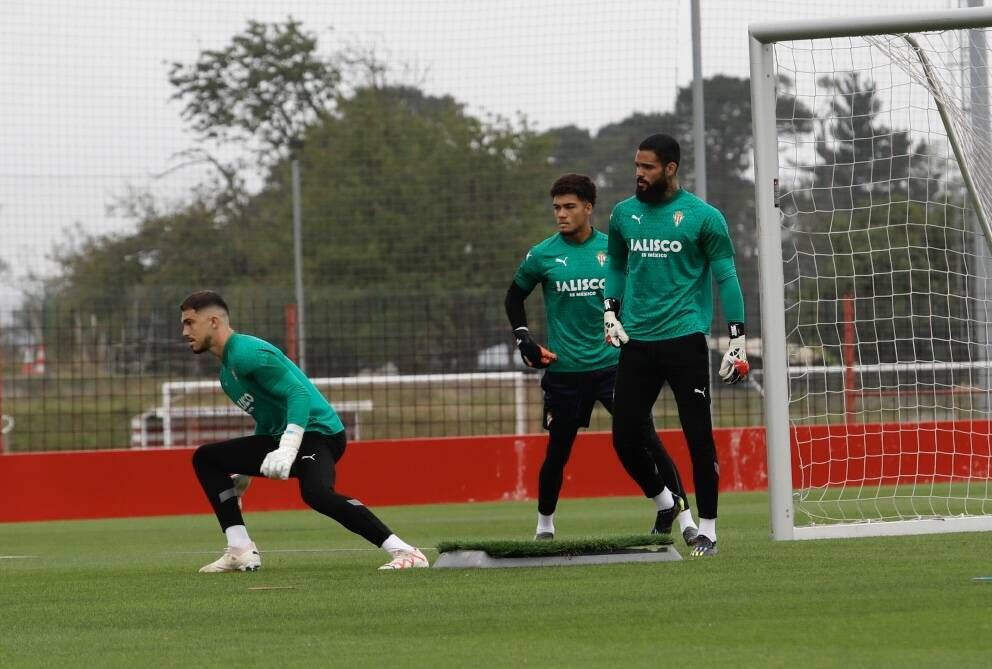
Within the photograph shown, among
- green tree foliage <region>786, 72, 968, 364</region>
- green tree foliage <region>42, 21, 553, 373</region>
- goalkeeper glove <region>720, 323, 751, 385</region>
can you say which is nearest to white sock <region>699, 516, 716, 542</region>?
goalkeeper glove <region>720, 323, 751, 385</region>

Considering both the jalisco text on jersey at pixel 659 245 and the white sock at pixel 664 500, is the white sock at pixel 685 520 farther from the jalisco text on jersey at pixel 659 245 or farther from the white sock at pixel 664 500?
the jalisco text on jersey at pixel 659 245

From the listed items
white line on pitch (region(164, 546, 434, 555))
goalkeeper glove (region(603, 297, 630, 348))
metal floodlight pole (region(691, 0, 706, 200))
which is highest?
metal floodlight pole (region(691, 0, 706, 200))

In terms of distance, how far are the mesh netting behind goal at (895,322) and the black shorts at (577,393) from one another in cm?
169

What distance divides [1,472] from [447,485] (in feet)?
12.9

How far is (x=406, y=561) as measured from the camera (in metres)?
7.59

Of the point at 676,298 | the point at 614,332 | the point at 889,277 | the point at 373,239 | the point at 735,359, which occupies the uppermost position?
the point at 373,239

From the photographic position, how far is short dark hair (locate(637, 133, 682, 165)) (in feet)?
25.8

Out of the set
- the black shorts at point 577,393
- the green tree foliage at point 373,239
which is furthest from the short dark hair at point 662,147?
the green tree foliage at point 373,239

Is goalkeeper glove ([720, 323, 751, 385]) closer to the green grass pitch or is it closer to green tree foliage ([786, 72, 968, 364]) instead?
the green grass pitch

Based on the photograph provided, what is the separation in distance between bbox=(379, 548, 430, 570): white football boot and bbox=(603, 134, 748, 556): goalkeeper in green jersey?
4.33 ft

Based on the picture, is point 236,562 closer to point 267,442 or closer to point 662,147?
point 267,442

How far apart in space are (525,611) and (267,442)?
253 centimetres

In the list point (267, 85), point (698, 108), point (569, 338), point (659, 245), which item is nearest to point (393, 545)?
point (659, 245)

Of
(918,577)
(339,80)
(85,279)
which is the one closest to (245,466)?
(918,577)
